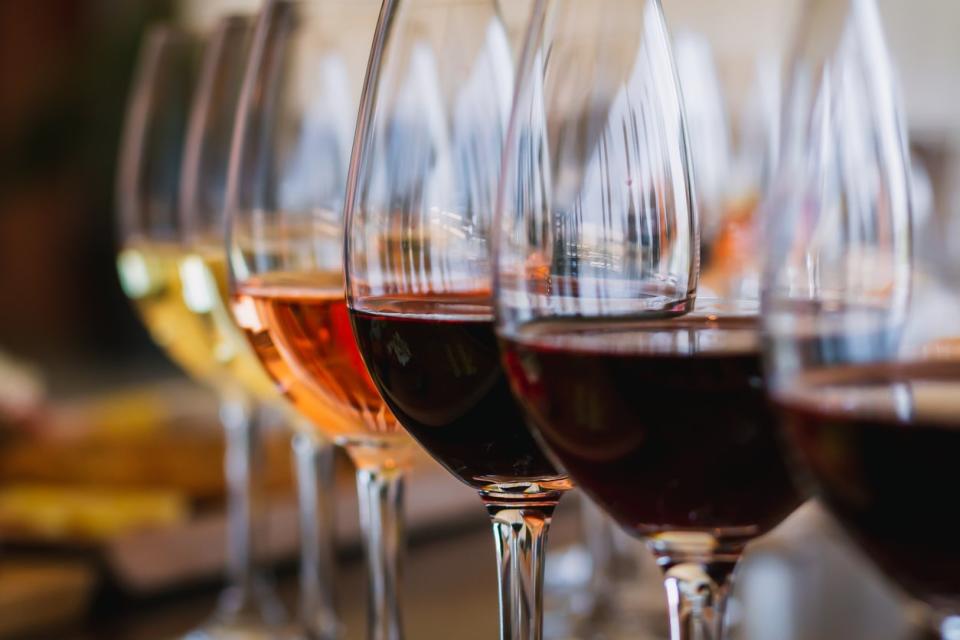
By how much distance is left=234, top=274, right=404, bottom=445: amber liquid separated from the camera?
531 mm

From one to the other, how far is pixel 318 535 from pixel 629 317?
1.56 feet

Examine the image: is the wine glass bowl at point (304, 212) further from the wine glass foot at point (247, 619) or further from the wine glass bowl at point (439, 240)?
the wine glass foot at point (247, 619)

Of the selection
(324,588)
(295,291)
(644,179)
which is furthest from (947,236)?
(324,588)

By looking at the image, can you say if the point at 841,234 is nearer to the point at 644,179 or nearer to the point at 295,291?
the point at 644,179

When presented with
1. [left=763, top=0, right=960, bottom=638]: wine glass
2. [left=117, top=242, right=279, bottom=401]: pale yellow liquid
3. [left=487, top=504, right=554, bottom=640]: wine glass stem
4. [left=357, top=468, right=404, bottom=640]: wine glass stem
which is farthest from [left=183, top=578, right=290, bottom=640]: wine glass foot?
[left=763, top=0, right=960, bottom=638]: wine glass

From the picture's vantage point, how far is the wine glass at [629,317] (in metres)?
0.38

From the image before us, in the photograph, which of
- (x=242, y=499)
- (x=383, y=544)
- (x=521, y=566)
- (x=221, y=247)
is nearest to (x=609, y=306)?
(x=521, y=566)

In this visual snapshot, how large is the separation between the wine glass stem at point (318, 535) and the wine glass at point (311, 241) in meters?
0.22

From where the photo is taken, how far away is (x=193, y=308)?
0.86 m

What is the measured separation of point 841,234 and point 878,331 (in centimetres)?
3

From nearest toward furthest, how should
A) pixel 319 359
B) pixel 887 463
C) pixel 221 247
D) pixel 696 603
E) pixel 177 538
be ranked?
pixel 887 463 → pixel 696 603 → pixel 319 359 → pixel 221 247 → pixel 177 538

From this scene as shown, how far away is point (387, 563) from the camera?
59cm

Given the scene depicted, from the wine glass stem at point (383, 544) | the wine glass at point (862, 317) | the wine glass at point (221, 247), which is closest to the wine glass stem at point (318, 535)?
the wine glass at point (221, 247)

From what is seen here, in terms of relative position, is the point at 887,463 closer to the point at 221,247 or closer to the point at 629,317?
the point at 629,317
